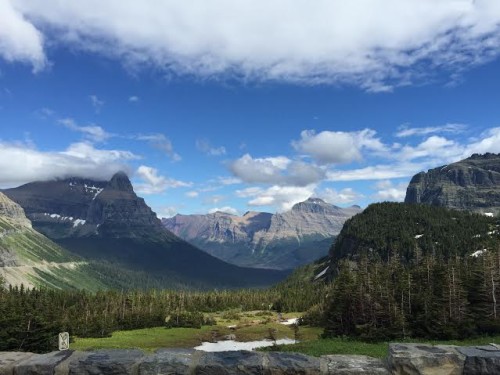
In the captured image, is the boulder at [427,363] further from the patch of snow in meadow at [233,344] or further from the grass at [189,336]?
the patch of snow in meadow at [233,344]

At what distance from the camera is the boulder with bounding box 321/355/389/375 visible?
36.4 feet

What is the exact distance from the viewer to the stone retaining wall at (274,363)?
36.6 ft

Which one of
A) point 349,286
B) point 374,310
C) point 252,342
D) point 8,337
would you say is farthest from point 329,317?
point 8,337

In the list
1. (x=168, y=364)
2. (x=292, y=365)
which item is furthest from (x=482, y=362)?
(x=168, y=364)

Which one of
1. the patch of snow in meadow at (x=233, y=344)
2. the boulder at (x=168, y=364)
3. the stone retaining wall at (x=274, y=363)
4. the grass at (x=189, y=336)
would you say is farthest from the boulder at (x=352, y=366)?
the patch of snow in meadow at (x=233, y=344)

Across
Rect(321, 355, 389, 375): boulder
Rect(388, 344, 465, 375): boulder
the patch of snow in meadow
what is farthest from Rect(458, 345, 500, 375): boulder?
the patch of snow in meadow

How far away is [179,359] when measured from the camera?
1170cm

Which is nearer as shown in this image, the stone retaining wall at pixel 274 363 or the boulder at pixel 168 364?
the stone retaining wall at pixel 274 363

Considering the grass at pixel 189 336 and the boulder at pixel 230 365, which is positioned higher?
the boulder at pixel 230 365

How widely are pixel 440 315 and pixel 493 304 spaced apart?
899 centimetres

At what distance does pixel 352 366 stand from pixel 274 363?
2.05 metres

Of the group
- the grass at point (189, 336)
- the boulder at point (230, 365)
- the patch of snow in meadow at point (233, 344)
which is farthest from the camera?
the patch of snow in meadow at point (233, 344)

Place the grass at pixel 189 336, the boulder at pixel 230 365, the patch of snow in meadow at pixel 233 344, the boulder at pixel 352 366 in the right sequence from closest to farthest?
the boulder at pixel 352 366, the boulder at pixel 230 365, the grass at pixel 189 336, the patch of snow in meadow at pixel 233 344

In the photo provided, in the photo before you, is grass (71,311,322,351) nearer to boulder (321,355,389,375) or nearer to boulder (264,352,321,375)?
Result: boulder (264,352,321,375)
